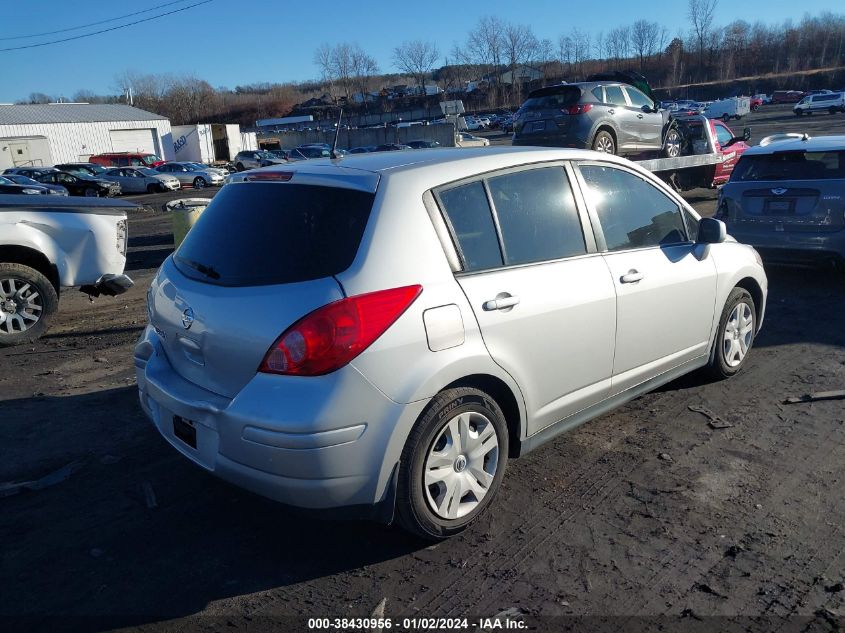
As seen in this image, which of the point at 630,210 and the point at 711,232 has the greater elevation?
the point at 630,210

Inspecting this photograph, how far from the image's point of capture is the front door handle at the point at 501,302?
10.6 feet

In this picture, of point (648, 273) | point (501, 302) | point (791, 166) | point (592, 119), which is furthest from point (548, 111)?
point (501, 302)

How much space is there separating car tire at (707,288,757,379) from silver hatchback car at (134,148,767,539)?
0.93m

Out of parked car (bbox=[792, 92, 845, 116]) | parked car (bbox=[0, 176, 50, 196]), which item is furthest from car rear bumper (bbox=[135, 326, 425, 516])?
parked car (bbox=[792, 92, 845, 116])

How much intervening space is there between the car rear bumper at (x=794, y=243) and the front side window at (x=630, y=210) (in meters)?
3.52

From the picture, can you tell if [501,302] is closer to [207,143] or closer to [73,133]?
[73,133]

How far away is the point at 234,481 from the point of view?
9.86 ft

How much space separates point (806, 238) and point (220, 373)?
6613 millimetres

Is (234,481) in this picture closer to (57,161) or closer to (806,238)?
(806,238)

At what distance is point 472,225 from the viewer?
3.39 meters

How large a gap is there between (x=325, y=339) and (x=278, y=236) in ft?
2.17

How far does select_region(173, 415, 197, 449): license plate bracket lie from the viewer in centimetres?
314

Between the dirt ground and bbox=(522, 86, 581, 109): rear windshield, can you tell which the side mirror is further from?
bbox=(522, 86, 581, 109): rear windshield

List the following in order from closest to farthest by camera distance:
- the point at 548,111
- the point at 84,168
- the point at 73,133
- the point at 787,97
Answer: the point at 548,111 → the point at 84,168 → the point at 73,133 → the point at 787,97
